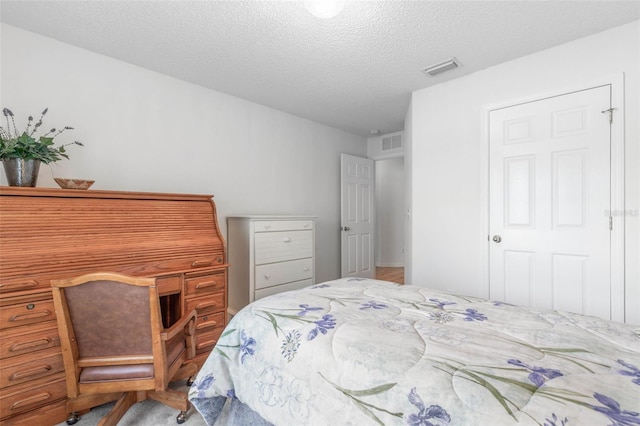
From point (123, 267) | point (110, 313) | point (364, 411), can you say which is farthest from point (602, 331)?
point (123, 267)

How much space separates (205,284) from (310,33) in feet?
6.69

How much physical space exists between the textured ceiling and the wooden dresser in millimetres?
1197

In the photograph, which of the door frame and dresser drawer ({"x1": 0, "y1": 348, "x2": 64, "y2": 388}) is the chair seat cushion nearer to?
dresser drawer ({"x1": 0, "y1": 348, "x2": 64, "y2": 388})

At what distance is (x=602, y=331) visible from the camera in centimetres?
113

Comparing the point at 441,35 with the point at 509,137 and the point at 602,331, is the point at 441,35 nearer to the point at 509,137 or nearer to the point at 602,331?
the point at 509,137

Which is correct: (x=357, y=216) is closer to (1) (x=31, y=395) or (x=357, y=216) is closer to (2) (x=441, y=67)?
(2) (x=441, y=67)

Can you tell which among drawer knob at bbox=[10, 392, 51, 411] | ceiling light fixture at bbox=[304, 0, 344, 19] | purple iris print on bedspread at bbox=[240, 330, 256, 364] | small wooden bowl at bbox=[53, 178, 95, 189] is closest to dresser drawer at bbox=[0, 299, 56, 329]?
drawer knob at bbox=[10, 392, 51, 411]

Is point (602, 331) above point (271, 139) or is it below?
below

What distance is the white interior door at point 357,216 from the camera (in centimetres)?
461

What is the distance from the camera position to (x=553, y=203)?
2.38 meters

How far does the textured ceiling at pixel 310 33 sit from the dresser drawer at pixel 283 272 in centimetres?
190

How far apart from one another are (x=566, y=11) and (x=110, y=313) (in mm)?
3219

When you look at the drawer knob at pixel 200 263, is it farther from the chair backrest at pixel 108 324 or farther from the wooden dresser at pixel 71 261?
the chair backrest at pixel 108 324

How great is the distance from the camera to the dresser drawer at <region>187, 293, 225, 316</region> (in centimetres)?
224
